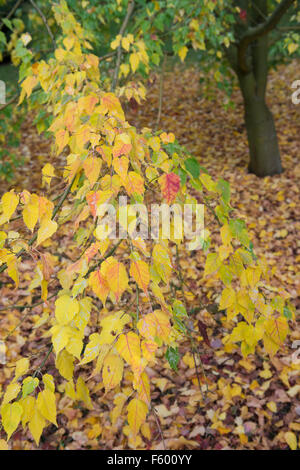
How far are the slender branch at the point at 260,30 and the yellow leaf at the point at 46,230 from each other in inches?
131

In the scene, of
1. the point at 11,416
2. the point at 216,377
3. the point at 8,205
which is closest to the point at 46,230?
the point at 8,205

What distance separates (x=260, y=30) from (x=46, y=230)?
3.81 m

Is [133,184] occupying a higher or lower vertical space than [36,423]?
higher

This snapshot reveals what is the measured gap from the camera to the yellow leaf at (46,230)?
116cm

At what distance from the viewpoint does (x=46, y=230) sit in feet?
3.88

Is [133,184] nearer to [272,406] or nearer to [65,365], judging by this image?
[65,365]

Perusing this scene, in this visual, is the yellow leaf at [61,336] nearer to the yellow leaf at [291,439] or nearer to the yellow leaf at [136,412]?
the yellow leaf at [136,412]

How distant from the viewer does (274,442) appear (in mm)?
2494

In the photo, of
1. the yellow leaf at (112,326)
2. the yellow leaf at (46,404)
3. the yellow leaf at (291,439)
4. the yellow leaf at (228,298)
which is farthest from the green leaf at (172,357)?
the yellow leaf at (291,439)

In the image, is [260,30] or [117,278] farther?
[260,30]

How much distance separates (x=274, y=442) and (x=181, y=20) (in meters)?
3.74

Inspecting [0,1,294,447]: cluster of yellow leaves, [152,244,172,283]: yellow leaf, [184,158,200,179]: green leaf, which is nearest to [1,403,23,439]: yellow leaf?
→ [0,1,294,447]: cluster of yellow leaves

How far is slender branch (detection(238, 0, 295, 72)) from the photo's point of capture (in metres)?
3.48
